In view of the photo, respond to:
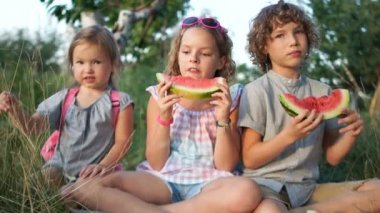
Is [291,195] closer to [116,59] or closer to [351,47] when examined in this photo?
[116,59]

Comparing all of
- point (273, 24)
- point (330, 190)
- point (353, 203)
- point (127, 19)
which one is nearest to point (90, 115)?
point (273, 24)

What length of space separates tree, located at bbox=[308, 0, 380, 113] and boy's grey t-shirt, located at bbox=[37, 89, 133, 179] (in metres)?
3.52

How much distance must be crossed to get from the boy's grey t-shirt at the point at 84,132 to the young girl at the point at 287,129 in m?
0.83

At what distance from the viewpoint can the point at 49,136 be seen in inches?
165

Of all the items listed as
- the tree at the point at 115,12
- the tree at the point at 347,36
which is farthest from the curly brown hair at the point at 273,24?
the tree at the point at 115,12

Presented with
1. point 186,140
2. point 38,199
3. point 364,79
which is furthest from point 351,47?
point 38,199

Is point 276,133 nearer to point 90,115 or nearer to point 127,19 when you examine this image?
point 90,115

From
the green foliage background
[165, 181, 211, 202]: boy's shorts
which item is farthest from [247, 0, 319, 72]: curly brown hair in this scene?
the green foliage background

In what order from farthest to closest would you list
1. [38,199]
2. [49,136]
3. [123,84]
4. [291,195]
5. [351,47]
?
[123,84] < [351,47] < [49,136] < [291,195] < [38,199]

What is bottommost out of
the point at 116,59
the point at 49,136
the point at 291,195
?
the point at 291,195

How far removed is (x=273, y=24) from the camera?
4125 millimetres

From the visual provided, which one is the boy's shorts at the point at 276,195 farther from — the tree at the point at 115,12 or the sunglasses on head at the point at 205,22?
the tree at the point at 115,12

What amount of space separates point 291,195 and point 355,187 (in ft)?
1.30

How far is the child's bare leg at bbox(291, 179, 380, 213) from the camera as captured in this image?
378 centimetres
